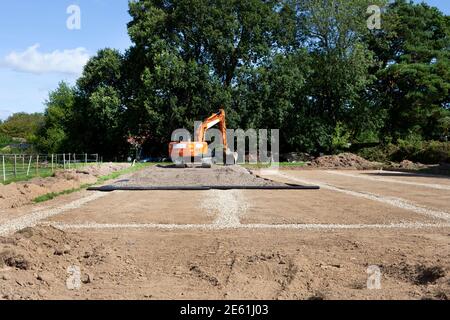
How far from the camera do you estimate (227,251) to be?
7832 millimetres

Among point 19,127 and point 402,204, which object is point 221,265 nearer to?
point 402,204

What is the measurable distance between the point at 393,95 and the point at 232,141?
16.8 metres

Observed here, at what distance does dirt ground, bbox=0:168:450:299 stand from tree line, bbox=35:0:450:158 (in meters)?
31.2

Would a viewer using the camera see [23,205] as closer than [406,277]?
No

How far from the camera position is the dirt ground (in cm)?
581

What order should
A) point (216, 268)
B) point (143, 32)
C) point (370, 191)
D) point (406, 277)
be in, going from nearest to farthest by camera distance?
point (406, 277) → point (216, 268) → point (370, 191) → point (143, 32)

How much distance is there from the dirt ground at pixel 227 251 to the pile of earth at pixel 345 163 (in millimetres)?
24232

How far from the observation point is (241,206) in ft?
44.2

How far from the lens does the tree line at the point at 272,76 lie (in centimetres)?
4381

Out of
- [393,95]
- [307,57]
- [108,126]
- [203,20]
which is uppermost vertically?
[203,20]

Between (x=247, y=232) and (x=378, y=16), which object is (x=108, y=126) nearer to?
(x=378, y=16)

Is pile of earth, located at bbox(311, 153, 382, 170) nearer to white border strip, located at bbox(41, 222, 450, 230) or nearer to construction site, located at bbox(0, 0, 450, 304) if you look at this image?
construction site, located at bbox(0, 0, 450, 304)
